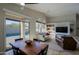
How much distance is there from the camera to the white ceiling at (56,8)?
2047 mm

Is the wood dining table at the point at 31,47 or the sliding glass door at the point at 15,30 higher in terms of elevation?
the sliding glass door at the point at 15,30

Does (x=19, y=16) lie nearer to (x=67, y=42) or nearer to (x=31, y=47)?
(x=31, y=47)

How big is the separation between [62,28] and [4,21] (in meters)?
1.12

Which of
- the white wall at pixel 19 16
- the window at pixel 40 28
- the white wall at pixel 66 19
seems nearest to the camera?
the white wall at pixel 19 16

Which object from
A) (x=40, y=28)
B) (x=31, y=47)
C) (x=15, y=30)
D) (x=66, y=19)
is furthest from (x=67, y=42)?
(x=15, y=30)

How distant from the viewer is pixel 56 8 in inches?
82.7

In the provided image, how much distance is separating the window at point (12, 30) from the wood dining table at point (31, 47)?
0.36ft

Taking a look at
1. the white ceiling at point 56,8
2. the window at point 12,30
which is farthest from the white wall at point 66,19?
the window at point 12,30

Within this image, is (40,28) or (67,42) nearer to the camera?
(67,42)

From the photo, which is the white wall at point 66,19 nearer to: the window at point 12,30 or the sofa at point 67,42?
the sofa at point 67,42

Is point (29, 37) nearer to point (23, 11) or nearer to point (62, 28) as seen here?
point (23, 11)

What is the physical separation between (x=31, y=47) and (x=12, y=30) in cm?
48

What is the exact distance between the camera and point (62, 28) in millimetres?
2201
